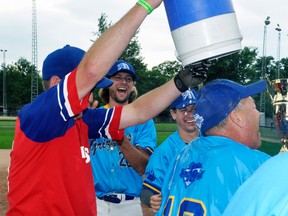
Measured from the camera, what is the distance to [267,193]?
1110 millimetres

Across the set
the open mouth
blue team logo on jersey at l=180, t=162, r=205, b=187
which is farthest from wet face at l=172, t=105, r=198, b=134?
blue team logo on jersey at l=180, t=162, r=205, b=187

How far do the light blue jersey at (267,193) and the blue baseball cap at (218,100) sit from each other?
128 centimetres

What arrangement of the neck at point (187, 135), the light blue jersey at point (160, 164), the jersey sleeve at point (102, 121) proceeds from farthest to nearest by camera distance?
the neck at point (187, 135)
the light blue jersey at point (160, 164)
the jersey sleeve at point (102, 121)

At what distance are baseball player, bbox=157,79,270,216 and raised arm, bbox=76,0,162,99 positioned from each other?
1.84 feet

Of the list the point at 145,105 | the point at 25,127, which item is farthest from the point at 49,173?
the point at 145,105

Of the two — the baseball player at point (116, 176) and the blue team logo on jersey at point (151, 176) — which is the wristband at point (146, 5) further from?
the baseball player at point (116, 176)

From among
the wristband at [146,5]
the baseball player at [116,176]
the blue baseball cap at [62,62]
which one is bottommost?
the baseball player at [116,176]

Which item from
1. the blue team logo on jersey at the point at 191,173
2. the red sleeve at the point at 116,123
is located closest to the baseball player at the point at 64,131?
the red sleeve at the point at 116,123

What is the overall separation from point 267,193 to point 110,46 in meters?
1.53

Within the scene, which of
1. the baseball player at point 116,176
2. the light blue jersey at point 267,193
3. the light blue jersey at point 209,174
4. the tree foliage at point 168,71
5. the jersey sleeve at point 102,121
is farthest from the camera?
the tree foliage at point 168,71

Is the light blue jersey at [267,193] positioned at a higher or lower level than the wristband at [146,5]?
lower

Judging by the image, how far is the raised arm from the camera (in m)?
2.46

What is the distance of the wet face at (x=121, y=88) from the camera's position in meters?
4.71

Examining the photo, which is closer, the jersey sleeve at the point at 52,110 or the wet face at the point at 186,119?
the jersey sleeve at the point at 52,110
